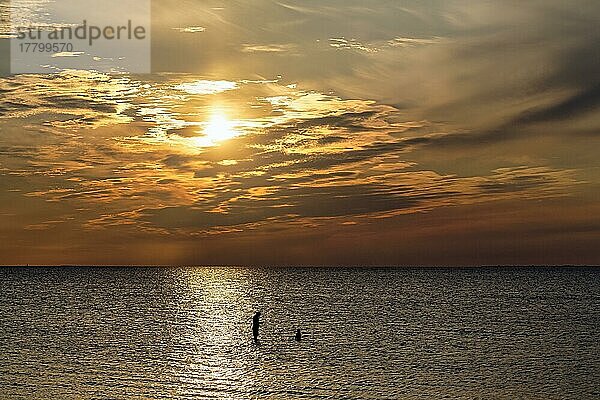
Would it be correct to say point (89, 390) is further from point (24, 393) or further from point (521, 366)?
point (521, 366)

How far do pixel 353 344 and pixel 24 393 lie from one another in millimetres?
46312

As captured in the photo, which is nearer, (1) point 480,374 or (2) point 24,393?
(2) point 24,393

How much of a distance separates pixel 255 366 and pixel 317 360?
780 cm

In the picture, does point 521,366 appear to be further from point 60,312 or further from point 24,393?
point 60,312

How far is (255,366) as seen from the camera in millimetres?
73562

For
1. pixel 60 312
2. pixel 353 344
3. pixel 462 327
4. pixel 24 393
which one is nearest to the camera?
pixel 24 393

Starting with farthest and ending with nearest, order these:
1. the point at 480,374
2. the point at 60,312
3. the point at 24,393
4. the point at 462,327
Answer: the point at 60,312, the point at 462,327, the point at 480,374, the point at 24,393

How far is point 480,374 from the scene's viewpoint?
6931cm

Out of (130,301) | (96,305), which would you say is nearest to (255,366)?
(96,305)

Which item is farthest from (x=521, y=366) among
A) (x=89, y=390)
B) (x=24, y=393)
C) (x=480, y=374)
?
(x=24, y=393)

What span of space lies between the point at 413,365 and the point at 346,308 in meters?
90.9

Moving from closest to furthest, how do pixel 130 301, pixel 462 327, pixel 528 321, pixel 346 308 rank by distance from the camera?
1. pixel 462 327
2. pixel 528 321
3. pixel 346 308
4. pixel 130 301

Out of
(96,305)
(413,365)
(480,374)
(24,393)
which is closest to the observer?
(24,393)

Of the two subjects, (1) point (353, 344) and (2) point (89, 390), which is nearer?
(2) point (89, 390)
